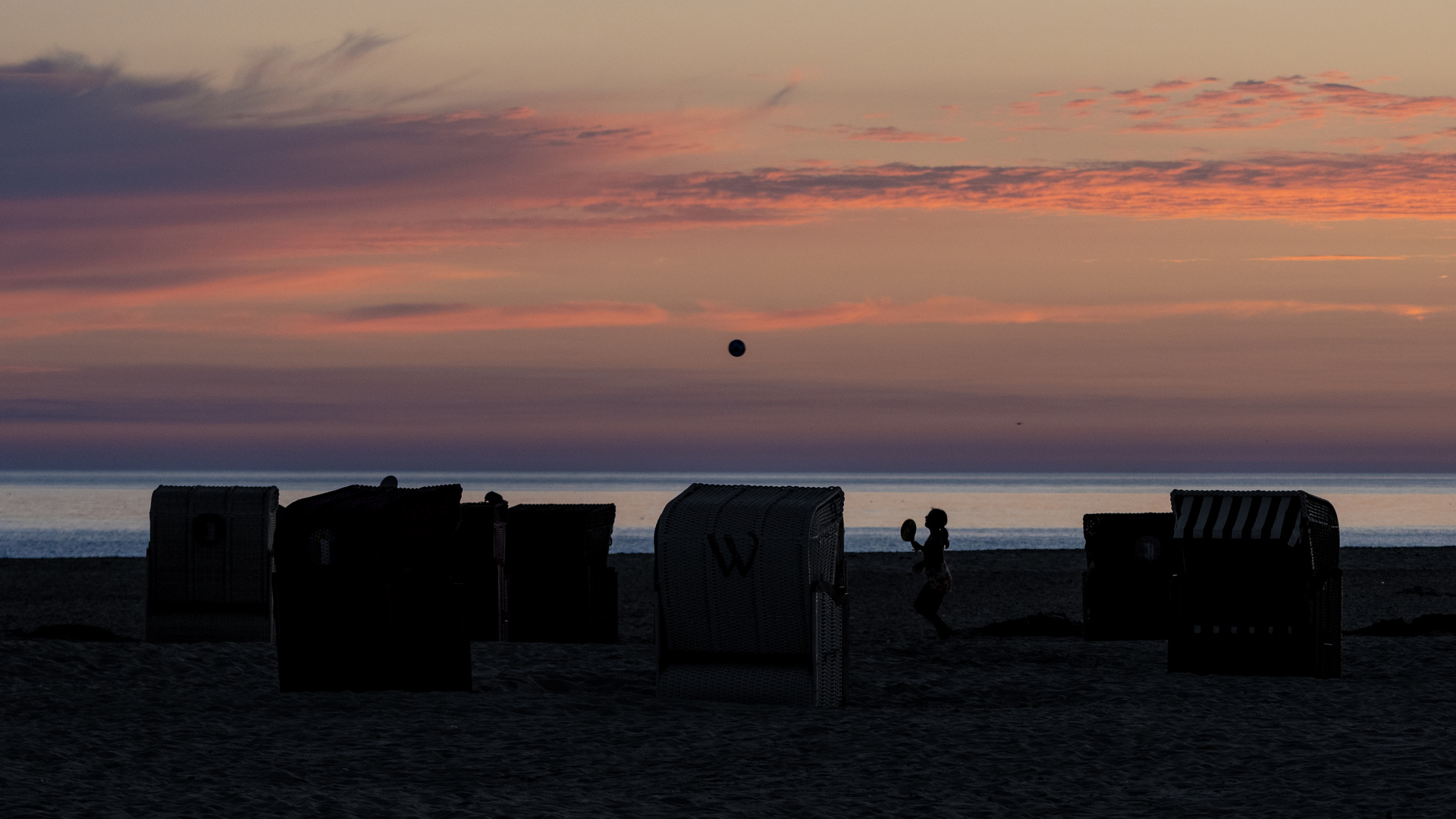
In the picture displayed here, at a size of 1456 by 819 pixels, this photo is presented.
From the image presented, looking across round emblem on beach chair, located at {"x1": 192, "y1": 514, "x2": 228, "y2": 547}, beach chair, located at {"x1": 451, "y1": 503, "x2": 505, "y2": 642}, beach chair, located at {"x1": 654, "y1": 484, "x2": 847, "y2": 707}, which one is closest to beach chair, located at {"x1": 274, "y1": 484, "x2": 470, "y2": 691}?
beach chair, located at {"x1": 654, "y1": 484, "x2": 847, "y2": 707}

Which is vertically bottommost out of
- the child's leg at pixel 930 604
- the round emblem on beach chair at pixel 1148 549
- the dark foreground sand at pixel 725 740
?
the dark foreground sand at pixel 725 740

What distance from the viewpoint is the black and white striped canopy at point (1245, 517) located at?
1488cm

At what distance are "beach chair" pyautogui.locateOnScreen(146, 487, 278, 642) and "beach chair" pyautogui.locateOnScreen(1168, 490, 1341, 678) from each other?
10.8 m

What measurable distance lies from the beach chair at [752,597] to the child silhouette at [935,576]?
18.1 feet

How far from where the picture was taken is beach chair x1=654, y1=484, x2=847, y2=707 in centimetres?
1285

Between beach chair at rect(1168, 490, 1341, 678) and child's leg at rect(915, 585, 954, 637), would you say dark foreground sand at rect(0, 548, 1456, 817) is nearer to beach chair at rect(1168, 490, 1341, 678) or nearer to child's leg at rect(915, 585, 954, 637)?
beach chair at rect(1168, 490, 1341, 678)

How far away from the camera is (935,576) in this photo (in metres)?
19.1

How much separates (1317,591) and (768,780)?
7.49m

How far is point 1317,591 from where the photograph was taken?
14922 mm

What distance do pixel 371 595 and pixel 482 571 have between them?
5.87 m

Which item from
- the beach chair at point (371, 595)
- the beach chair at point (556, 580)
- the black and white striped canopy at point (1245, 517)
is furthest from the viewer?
the beach chair at point (556, 580)

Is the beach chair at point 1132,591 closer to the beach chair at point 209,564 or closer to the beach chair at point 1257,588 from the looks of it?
the beach chair at point 1257,588

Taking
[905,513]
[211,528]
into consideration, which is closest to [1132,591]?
[211,528]

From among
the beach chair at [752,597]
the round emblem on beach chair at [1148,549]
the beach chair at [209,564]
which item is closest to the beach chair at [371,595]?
the beach chair at [752,597]
